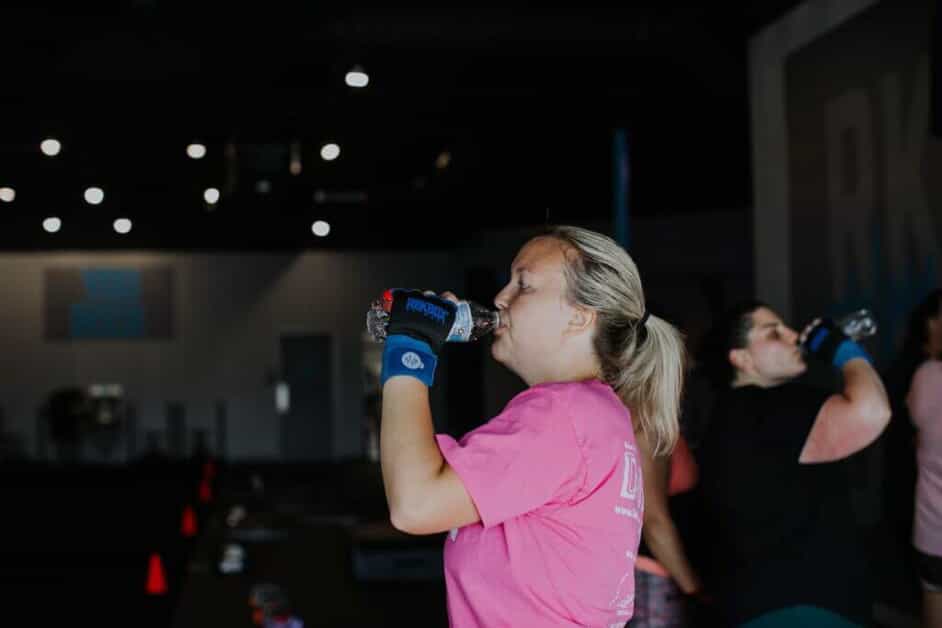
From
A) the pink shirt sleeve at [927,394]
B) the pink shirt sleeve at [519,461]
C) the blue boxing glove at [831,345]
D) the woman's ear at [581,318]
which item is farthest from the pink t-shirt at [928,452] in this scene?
the pink shirt sleeve at [519,461]

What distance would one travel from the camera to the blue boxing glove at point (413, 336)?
1378mm

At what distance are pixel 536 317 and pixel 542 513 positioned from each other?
268mm

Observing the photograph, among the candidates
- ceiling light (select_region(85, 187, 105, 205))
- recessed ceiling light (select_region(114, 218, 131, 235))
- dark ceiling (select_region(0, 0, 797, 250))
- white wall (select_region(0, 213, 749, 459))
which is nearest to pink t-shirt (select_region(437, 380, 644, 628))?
ceiling light (select_region(85, 187, 105, 205))

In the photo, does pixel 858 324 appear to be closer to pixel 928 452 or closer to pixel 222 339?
pixel 928 452

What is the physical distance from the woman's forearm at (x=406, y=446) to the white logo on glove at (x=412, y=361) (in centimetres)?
2

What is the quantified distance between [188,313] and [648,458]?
39.2 feet

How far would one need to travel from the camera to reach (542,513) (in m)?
1.37

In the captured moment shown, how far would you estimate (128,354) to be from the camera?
1335 cm

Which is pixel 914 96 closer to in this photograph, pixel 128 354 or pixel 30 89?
pixel 30 89

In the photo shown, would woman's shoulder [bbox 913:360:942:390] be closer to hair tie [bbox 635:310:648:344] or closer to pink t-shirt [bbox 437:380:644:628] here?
hair tie [bbox 635:310:648:344]

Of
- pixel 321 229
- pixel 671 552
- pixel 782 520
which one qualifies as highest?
pixel 321 229

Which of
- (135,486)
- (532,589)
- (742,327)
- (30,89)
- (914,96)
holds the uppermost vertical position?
(30,89)

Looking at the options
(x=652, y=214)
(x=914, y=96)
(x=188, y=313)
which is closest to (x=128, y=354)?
(x=188, y=313)

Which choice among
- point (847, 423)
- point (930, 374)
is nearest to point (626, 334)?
point (847, 423)
